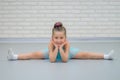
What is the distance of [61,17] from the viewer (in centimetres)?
586

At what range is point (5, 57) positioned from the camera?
4012 millimetres

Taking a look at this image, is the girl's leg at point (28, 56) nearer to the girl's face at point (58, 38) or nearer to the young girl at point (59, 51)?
the young girl at point (59, 51)

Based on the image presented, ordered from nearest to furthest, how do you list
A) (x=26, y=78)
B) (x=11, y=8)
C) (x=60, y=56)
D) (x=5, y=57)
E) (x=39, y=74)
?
(x=26, y=78), (x=39, y=74), (x=60, y=56), (x=5, y=57), (x=11, y=8)

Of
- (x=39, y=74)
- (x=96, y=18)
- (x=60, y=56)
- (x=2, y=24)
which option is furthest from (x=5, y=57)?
(x=96, y=18)

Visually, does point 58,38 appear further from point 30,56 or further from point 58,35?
point 30,56

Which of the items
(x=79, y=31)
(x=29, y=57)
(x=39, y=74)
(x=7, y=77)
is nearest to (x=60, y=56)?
(x=29, y=57)

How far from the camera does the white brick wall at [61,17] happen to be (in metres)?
5.82

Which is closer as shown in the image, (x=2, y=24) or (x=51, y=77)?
(x=51, y=77)

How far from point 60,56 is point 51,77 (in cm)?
88

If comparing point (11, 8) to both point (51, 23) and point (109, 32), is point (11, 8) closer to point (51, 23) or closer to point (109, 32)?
point (51, 23)

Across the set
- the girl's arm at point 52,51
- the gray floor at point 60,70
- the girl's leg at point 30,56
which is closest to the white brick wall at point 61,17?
the gray floor at point 60,70

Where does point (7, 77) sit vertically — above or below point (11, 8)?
below

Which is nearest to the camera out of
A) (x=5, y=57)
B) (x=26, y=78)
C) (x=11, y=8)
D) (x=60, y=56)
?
(x=26, y=78)

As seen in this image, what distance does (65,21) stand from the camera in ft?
19.2
